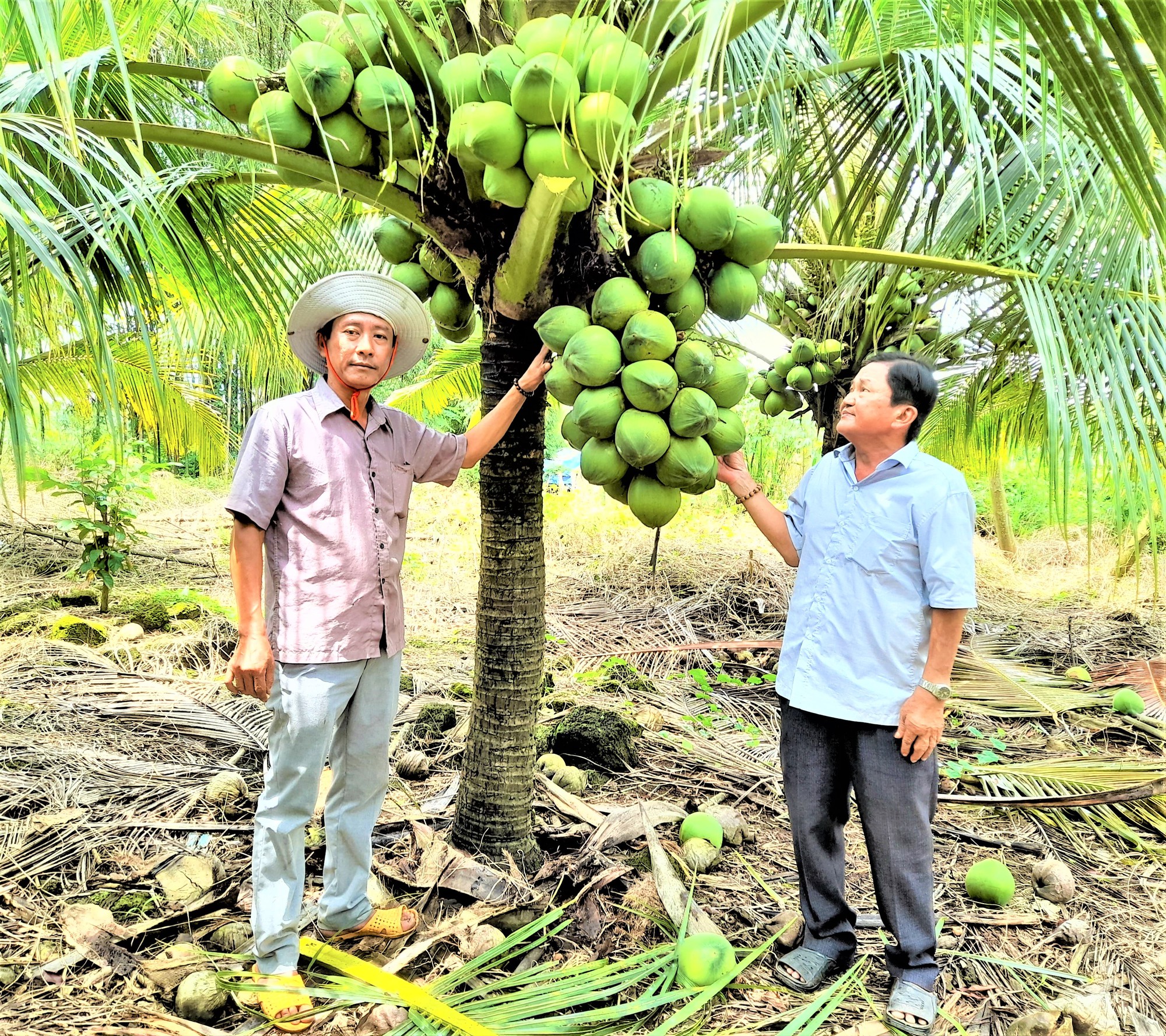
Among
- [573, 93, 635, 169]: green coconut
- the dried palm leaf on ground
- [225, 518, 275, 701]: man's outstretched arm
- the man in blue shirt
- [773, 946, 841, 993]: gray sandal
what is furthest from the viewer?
the dried palm leaf on ground

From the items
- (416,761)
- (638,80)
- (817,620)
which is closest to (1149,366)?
(817,620)

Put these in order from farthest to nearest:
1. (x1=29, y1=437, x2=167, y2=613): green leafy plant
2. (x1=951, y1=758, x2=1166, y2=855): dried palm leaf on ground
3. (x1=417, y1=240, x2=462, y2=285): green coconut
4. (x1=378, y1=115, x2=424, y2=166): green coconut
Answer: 1. (x1=29, y1=437, x2=167, y2=613): green leafy plant
2. (x1=951, y1=758, x2=1166, y2=855): dried palm leaf on ground
3. (x1=417, y1=240, x2=462, y2=285): green coconut
4. (x1=378, y1=115, x2=424, y2=166): green coconut

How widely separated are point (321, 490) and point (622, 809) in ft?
5.39

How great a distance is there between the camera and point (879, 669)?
2320 mm

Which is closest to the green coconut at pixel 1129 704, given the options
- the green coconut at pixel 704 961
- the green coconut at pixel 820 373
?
the green coconut at pixel 820 373

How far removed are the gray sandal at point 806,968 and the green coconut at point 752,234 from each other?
6.18 feet

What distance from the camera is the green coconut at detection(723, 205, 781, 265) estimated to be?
2035 millimetres

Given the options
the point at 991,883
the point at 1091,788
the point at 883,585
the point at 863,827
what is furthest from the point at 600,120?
the point at 1091,788

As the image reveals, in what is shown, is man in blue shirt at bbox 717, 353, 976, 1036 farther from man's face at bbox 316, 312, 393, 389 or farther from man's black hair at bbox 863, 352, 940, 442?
man's face at bbox 316, 312, 393, 389

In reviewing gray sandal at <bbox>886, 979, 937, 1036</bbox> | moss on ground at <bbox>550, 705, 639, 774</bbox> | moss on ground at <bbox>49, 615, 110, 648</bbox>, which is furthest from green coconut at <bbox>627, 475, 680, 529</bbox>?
moss on ground at <bbox>49, 615, 110, 648</bbox>

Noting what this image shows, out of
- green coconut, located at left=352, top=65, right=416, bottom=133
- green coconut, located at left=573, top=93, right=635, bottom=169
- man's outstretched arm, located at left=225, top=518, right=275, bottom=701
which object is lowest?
man's outstretched arm, located at left=225, top=518, right=275, bottom=701

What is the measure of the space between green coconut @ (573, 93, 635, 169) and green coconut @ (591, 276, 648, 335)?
0.30m

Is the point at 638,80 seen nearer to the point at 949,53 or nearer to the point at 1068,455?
the point at 1068,455

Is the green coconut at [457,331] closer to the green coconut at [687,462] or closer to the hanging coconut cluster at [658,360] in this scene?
the hanging coconut cluster at [658,360]
